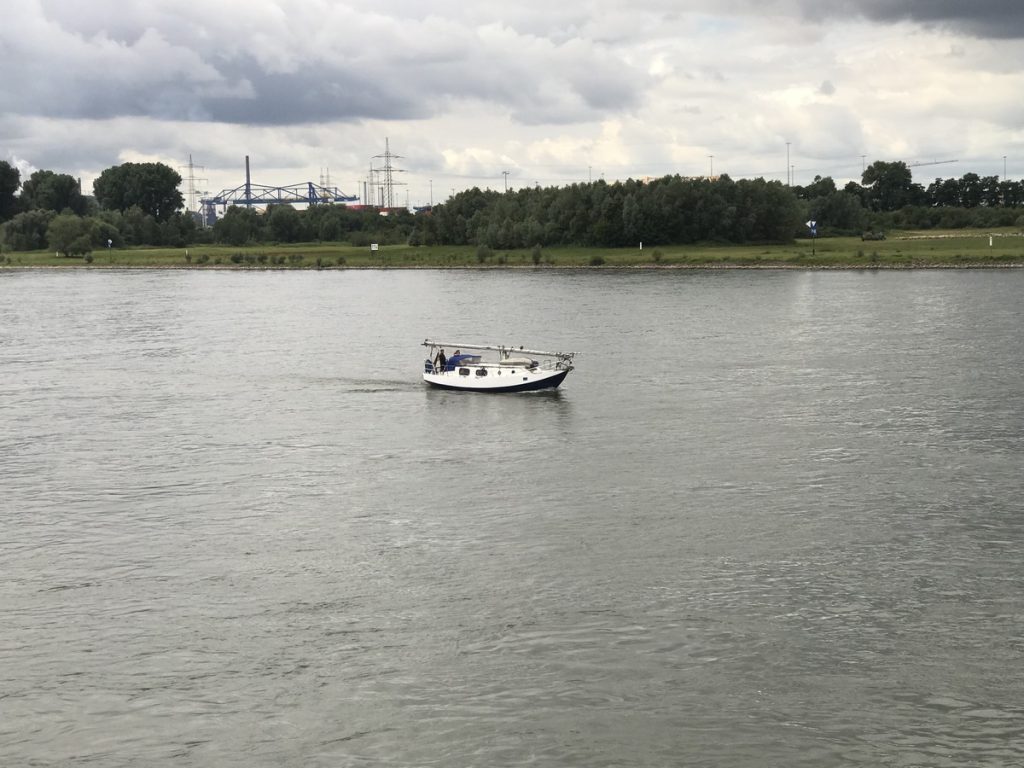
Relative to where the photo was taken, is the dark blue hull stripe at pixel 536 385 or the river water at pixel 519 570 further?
the dark blue hull stripe at pixel 536 385

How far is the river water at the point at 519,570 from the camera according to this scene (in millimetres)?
29766

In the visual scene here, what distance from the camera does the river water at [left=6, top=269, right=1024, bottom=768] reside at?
1172 inches

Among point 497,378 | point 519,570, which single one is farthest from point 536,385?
point 519,570

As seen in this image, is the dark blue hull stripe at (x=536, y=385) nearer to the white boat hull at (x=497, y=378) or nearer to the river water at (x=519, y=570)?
the white boat hull at (x=497, y=378)

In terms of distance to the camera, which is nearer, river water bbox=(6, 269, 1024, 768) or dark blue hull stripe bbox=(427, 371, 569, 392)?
river water bbox=(6, 269, 1024, 768)

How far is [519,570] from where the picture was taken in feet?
133

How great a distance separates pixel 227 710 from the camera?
30.8 m

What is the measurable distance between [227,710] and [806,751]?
13630 mm

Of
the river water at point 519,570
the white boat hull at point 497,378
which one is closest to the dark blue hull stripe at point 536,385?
the white boat hull at point 497,378

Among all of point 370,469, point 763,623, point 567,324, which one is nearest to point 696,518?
point 763,623

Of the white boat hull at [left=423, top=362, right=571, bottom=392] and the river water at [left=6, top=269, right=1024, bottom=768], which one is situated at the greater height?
the white boat hull at [left=423, top=362, right=571, bottom=392]

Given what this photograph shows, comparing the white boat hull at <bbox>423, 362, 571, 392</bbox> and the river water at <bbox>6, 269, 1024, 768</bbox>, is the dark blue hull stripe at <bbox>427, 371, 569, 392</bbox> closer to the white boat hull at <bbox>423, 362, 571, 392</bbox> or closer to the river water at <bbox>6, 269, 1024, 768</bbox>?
the white boat hull at <bbox>423, 362, 571, 392</bbox>

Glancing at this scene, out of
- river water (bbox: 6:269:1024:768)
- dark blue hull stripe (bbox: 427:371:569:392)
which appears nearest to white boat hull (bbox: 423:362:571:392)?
dark blue hull stripe (bbox: 427:371:569:392)

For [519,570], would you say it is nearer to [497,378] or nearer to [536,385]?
[536,385]
